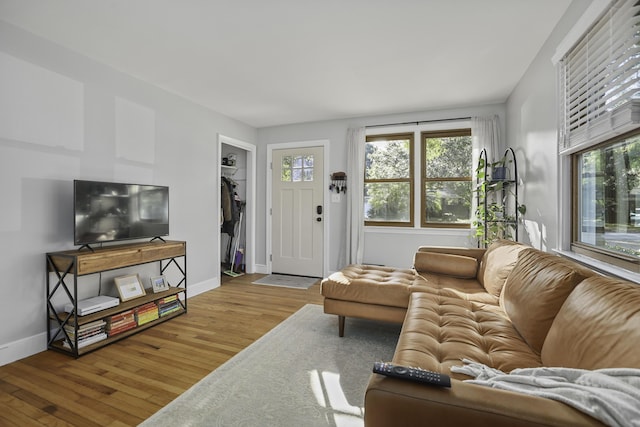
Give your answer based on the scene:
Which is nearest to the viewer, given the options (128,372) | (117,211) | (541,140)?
(128,372)

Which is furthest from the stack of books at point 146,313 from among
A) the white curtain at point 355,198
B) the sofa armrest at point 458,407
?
the sofa armrest at point 458,407

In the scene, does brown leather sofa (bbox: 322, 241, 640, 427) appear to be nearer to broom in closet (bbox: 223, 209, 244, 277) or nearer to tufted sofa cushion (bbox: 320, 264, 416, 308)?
tufted sofa cushion (bbox: 320, 264, 416, 308)

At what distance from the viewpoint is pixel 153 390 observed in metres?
1.83

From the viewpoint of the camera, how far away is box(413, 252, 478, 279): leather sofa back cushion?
2.76 meters

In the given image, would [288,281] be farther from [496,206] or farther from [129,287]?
[496,206]

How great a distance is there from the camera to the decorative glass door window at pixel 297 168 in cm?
470

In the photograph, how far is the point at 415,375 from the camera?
840 millimetres

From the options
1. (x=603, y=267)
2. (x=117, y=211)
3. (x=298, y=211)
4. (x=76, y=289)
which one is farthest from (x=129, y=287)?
(x=603, y=267)

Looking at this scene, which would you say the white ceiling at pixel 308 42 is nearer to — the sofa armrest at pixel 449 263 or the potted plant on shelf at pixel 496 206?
the potted plant on shelf at pixel 496 206

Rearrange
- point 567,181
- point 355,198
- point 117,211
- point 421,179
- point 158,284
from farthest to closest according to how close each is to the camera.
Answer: point 355,198 → point 421,179 → point 158,284 → point 117,211 → point 567,181

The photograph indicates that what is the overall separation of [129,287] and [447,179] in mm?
3838

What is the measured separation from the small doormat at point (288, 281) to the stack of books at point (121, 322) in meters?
1.86

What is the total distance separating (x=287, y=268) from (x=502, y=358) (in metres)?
3.79

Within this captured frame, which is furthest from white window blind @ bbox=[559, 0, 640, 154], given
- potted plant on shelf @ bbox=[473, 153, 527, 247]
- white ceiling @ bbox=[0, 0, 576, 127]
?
potted plant on shelf @ bbox=[473, 153, 527, 247]
